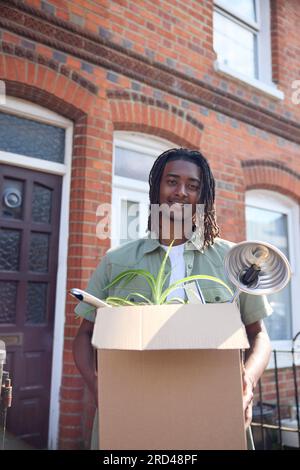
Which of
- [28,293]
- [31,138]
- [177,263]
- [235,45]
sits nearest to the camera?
[177,263]

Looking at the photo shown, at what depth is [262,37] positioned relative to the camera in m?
5.91

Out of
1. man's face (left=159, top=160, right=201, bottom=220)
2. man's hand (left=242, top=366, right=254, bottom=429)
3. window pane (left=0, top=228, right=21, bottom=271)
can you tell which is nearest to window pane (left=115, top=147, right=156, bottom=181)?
window pane (left=0, top=228, right=21, bottom=271)

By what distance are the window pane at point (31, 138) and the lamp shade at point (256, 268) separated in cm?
283

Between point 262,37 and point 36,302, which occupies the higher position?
point 262,37

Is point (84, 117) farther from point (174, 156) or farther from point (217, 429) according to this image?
point (217, 429)

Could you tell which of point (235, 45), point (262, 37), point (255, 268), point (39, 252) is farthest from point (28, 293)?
point (262, 37)

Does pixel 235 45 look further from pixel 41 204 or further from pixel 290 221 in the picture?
pixel 41 204

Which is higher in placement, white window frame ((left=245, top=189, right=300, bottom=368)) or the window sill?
the window sill

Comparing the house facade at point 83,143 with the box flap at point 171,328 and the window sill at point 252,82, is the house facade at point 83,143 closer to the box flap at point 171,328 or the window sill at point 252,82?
the window sill at point 252,82

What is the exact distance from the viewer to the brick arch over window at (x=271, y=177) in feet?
17.0

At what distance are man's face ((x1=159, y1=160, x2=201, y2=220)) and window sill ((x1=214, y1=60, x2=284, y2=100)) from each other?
11.8ft

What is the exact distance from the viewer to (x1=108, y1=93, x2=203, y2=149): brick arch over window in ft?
13.4

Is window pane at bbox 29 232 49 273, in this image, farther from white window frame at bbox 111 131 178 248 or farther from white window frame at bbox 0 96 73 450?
white window frame at bbox 111 131 178 248

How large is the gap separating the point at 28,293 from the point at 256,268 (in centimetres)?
273
